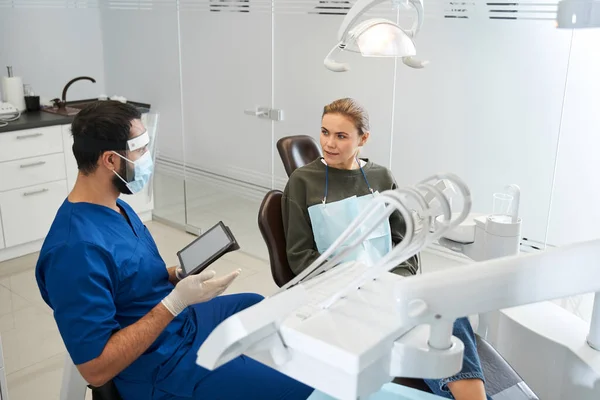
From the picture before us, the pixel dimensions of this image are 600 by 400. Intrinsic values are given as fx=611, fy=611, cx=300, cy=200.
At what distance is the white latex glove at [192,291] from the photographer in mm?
1494

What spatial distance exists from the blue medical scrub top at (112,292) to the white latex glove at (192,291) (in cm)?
12

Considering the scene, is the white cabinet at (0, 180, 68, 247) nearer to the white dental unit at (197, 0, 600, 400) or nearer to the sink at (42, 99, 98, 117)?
the sink at (42, 99, 98, 117)

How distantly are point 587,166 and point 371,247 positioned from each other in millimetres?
1041

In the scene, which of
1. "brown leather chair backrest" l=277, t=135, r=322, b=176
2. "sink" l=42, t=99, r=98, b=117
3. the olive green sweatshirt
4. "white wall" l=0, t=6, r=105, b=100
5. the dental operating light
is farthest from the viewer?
"white wall" l=0, t=6, r=105, b=100

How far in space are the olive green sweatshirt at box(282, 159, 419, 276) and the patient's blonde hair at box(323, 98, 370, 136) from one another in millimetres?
154

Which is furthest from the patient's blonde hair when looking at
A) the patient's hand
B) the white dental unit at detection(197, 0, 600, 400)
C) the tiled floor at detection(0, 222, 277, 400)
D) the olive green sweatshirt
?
the tiled floor at detection(0, 222, 277, 400)

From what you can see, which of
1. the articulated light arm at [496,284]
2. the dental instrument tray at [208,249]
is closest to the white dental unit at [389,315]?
the articulated light arm at [496,284]

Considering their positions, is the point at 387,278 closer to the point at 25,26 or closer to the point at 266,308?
the point at 266,308

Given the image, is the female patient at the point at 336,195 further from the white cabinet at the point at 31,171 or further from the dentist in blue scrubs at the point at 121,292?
the white cabinet at the point at 31,171

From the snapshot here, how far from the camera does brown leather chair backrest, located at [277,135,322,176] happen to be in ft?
8.29

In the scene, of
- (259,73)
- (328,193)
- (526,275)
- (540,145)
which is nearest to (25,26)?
(259,73)

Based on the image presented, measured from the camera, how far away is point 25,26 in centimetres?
415

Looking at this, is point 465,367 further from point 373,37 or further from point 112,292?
point 373,37

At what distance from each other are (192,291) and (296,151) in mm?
1157
